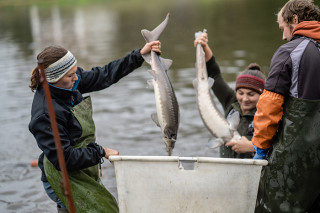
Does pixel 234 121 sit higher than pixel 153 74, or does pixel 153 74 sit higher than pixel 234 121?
pixel 153 74

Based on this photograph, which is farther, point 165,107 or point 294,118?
point 165,107

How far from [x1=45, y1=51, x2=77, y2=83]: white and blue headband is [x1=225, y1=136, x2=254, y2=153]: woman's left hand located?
164 centimetres

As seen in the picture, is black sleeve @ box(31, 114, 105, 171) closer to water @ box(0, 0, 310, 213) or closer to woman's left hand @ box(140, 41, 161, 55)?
woman's left hand @ box(140, 41, 161, 55)

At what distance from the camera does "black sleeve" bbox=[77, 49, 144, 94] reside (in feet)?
12.3

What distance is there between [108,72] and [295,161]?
75.3 inches

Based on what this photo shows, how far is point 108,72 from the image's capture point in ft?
12.6

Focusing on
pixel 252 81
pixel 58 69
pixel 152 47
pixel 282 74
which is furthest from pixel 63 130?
pixel 252 81

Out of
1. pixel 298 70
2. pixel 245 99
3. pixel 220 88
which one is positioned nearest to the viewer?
pixel 298 70

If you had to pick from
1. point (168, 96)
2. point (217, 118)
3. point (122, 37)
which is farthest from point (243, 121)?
point (122, 37)

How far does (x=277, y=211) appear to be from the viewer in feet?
9.04

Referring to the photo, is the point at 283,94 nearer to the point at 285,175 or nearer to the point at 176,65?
the point at 285,175

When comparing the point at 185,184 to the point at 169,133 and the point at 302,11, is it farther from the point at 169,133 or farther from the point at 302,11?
the point at 302,11

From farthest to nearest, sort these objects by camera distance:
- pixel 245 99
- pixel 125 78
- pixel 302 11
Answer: pixel 125 78 → pixel 245 99 → pixel 302 11

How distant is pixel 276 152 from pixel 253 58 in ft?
34.0
